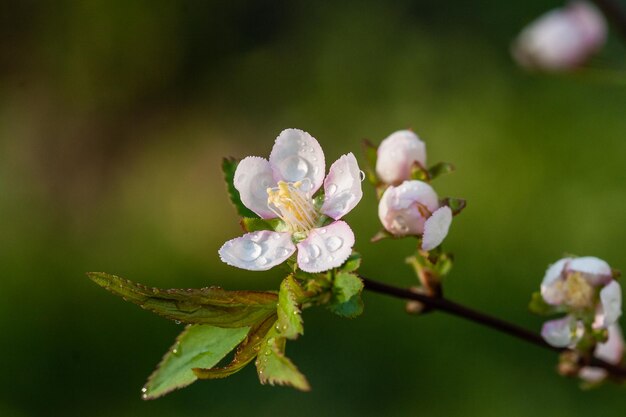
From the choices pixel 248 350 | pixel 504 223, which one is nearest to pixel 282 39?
pixel 504 223

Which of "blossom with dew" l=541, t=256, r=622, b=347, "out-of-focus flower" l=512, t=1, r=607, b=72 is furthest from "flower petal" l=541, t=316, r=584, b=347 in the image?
"out-of-focus flower" l=512, t=1, r=607, b=72

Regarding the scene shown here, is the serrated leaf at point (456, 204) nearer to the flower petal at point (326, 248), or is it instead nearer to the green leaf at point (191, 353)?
the flower petal at point (326, 248)

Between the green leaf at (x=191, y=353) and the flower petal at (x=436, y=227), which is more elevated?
the flower petal at (x=436, y=227)

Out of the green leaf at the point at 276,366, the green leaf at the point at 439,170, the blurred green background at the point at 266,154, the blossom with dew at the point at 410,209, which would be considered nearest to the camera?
the green leaf at the point at 276,366

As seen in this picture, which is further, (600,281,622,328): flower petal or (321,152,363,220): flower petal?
(600,281,622,328): flower petal

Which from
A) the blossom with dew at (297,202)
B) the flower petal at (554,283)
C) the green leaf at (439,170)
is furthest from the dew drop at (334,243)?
the flower petal at (554,283)

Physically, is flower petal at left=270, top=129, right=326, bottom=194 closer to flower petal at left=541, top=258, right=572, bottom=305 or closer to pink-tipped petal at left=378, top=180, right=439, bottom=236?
pink-tipped petal at left=378, top=180, right=439, bottom=236

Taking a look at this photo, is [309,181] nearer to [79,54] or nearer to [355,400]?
[355,400]
